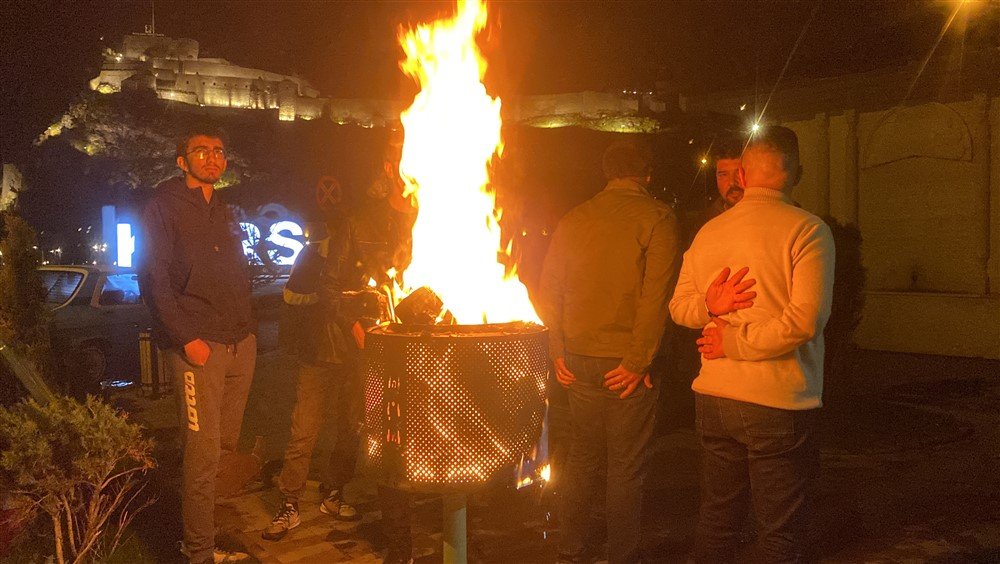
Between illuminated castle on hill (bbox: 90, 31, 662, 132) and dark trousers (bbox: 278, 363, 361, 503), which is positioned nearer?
dark trousers (bbox: 278, 363, 361, 503)

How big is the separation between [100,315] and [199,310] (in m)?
8.84

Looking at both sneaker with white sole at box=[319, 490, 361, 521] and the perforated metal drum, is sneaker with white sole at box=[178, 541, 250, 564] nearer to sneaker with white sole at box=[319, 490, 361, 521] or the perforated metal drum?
sneaker with white sole at box=[319, 490, 361, 521]

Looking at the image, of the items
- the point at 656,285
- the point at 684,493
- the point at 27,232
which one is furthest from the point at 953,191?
the point at 27,232

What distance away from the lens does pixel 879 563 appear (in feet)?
14.3

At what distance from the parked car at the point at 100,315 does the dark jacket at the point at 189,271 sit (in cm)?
809

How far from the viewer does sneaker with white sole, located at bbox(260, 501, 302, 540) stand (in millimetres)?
4812

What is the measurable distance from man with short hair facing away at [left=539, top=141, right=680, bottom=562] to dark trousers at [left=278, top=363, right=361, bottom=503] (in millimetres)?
1566

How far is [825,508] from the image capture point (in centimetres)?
538

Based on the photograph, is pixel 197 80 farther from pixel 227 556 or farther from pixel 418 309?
pixel 418 309

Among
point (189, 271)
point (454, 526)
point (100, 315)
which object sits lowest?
point (454, 526)

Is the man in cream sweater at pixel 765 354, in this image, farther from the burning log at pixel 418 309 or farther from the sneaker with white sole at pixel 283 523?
the sneaker with white sole at pixel 283 523

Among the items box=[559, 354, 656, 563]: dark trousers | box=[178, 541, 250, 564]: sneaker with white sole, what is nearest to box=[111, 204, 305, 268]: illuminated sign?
box=[178, 541, 250, 564]: sneaker with white sole

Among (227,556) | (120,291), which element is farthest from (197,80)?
(227,556)

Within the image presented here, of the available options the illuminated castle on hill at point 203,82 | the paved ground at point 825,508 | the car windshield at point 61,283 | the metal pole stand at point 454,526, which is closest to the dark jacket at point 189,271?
the paved ground at point 825,508
